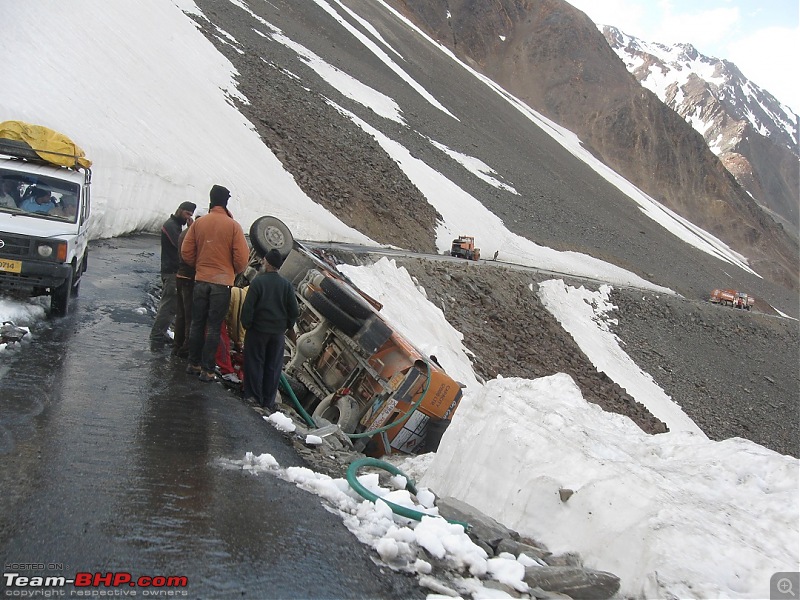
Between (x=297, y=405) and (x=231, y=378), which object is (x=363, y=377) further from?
(x=231, y=378)

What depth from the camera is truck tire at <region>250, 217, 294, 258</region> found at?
1063 cm

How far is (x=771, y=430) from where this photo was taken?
28078 mm

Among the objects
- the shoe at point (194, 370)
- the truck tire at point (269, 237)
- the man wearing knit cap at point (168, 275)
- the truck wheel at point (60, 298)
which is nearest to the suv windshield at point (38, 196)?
the truck wheel at point (60, 298)

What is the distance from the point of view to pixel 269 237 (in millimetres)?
10727

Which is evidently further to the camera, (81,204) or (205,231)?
(81,204)

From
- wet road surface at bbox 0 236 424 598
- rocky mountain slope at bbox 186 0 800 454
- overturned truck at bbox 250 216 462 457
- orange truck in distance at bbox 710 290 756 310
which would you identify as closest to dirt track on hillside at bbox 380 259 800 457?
rocky mountain slope at bbox 186 0 800 454

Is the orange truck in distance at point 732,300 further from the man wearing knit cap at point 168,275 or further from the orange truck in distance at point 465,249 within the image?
the man wearing knit cap at point 168,275

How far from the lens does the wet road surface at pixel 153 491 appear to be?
3.80 meters

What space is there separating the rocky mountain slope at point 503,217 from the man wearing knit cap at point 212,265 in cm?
1284

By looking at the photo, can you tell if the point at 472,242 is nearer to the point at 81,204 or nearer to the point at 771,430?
the point at 771,430

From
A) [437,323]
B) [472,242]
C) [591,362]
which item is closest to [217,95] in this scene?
[472,242]

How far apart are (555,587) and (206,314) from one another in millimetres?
4702

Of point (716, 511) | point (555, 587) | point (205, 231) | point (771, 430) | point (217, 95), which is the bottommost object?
point (771, 430)

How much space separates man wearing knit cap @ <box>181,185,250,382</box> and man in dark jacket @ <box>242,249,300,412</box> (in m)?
0.39
